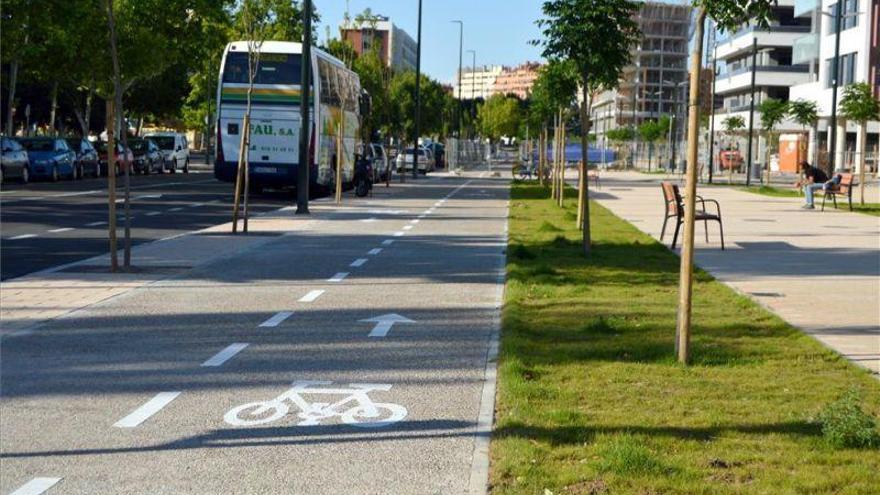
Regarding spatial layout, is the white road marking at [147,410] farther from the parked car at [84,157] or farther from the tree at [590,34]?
the parked car at [84,157]

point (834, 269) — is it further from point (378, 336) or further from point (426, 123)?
point (426, 123)

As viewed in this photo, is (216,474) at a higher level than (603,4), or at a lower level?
lower

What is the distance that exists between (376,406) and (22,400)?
216 centimetres

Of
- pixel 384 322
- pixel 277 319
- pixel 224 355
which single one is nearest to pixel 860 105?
pixel 384 322

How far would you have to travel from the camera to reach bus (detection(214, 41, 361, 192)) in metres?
35.0

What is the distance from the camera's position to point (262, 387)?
28.2 feet

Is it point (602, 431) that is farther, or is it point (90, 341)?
point (90, 341)

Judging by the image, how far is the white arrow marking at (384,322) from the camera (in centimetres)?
1106

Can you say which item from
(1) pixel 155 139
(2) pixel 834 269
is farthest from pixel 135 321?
(1) pixel 155 139

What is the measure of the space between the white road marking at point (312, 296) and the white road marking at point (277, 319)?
3.06 ft

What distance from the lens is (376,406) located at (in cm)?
803

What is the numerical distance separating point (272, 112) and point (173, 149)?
30950 mm

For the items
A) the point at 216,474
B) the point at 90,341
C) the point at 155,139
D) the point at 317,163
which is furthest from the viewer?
the point at 155,139

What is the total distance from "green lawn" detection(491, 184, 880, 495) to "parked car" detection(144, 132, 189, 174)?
2050 inches
